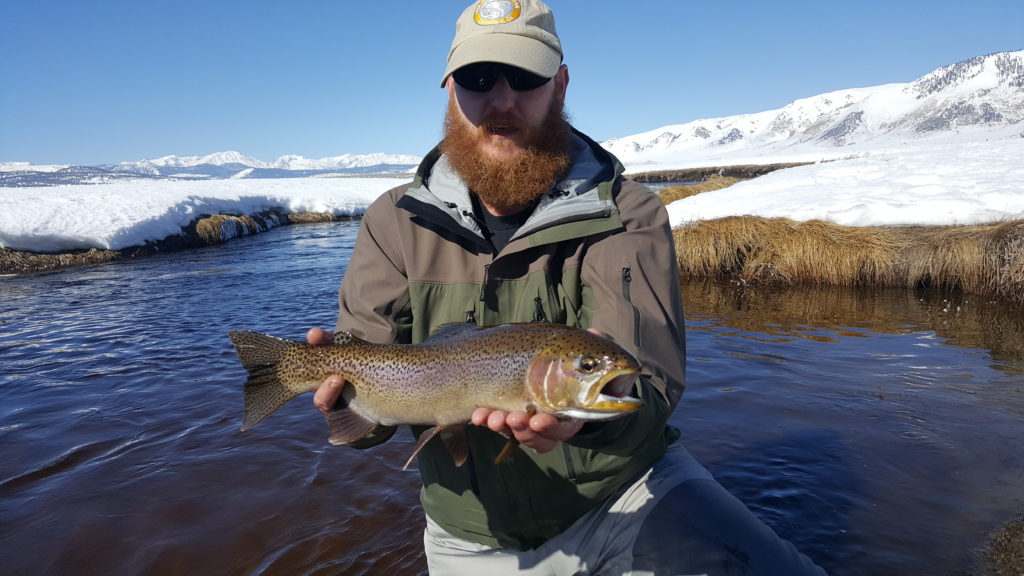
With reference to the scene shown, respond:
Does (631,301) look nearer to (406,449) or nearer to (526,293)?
(526,293)

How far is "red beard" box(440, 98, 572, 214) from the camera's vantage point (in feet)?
10.3

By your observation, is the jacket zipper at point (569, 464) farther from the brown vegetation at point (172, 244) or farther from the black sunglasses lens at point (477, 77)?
the brown vegetation at point (172, 244)

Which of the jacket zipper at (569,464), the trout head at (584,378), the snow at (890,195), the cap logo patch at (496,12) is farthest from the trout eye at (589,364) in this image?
the snow at (890,195)

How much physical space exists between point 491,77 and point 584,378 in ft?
6.08

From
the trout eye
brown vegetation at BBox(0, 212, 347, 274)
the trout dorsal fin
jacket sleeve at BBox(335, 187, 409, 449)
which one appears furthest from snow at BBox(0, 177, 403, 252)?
the trout eye

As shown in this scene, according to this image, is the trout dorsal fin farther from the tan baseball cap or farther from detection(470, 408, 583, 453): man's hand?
the tan baseball cap

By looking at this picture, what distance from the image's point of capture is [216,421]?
7.04 metres

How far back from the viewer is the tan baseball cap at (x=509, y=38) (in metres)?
2.97

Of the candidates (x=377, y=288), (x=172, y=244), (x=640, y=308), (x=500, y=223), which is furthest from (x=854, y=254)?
(x=172, y=244)

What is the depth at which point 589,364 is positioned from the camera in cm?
207

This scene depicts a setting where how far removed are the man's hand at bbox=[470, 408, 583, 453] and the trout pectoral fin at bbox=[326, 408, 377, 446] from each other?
75 centimetres

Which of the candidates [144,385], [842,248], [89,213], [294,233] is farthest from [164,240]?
[842,248]

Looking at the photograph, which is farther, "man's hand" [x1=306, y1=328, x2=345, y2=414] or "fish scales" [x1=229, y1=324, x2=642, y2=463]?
"man's hand" [x1=306, y1=328, x2=345, y2=414]

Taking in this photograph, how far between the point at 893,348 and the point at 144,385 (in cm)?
1079
